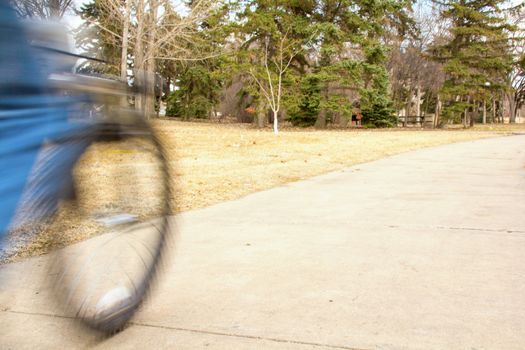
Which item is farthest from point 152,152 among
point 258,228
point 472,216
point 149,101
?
point 472,216

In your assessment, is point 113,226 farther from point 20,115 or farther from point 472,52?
point 472,52

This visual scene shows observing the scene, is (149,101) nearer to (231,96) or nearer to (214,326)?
(214,326)

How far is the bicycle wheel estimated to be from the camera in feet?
7.10

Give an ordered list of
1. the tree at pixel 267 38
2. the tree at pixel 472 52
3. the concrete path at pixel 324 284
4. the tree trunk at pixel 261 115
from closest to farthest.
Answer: the concrete path at pixel 324 284
the tree at pixel 267 38
the tree trunk at pixel 261 115
the tree at pixel 472 52

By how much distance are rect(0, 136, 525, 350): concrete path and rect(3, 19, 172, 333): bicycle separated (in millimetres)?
164

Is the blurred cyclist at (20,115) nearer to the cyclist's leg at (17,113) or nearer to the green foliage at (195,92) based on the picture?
the cyclist's leg at (17,113)

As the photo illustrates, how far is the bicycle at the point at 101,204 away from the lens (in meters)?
2.00

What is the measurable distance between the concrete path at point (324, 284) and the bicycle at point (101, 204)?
0.54ft

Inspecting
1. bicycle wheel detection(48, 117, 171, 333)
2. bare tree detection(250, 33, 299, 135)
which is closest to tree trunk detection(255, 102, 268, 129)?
bare tree detection(250, 33, 299, 135)

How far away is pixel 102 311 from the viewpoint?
224 cm

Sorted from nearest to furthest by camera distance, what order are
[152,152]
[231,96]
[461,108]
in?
[152,152] → [461,108] → [231,96]

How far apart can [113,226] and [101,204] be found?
116 millimetres

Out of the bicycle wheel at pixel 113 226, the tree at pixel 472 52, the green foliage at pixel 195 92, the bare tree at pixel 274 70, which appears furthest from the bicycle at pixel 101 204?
the green foliage at pixel 195 92

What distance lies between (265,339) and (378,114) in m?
35.7
